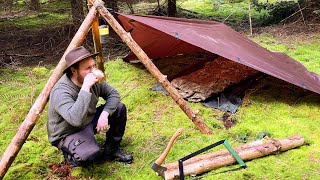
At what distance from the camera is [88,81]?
282cm

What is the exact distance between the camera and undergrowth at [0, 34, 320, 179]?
3170mm

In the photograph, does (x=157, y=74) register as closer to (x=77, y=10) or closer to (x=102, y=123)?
(x=102, y=123)

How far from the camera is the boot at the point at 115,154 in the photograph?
11.0ft

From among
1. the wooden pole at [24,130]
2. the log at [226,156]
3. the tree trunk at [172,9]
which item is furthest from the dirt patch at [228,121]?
the tree trunk at [172,9]

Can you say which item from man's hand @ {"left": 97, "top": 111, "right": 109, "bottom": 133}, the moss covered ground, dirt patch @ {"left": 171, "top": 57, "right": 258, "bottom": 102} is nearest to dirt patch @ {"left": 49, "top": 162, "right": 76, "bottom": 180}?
the moss covered ground

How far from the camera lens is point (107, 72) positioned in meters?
6.04

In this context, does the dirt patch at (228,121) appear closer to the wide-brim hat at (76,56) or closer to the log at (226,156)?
the log at (226,156)

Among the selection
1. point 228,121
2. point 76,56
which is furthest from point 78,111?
point 228,121

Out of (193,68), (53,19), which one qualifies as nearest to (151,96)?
A: (193,68)

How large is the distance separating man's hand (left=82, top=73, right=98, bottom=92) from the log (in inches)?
39.9

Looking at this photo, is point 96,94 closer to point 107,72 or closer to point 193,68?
point 193,68

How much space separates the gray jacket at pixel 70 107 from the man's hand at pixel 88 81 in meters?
0.05

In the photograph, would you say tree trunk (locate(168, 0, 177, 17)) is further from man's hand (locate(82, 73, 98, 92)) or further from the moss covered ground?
man's hand (locate(82, 73, 98, 92))

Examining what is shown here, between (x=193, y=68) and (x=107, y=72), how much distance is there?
1621 mm
